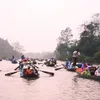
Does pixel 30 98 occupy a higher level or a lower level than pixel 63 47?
lower

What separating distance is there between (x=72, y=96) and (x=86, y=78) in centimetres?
1375

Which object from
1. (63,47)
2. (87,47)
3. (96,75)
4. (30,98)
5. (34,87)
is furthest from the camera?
(63,47)

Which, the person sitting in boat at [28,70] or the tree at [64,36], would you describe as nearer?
the person sitting in boat at [28,70]

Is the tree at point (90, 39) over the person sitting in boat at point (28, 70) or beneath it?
over

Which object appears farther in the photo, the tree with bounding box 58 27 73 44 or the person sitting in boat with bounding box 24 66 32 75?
the tree with bounding box 58 27 73 44

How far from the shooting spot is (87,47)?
114 m

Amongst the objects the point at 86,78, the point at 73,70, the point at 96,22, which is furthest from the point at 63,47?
the point at 86,78

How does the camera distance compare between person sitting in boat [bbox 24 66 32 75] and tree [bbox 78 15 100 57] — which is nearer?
person sitting in boat [bbox 24 66 32 75]

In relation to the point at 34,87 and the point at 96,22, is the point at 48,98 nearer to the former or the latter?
the point at 34,87

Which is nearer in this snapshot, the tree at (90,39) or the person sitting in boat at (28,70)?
the person sitting in boat at (28,70)

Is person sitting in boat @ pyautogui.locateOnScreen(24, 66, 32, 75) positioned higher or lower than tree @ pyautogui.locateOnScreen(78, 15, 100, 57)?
lower

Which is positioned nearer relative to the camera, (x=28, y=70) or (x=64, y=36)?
(x=28, y=70)

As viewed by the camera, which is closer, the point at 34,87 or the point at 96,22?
the point at 34,87

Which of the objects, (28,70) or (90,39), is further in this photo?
(90,39)
